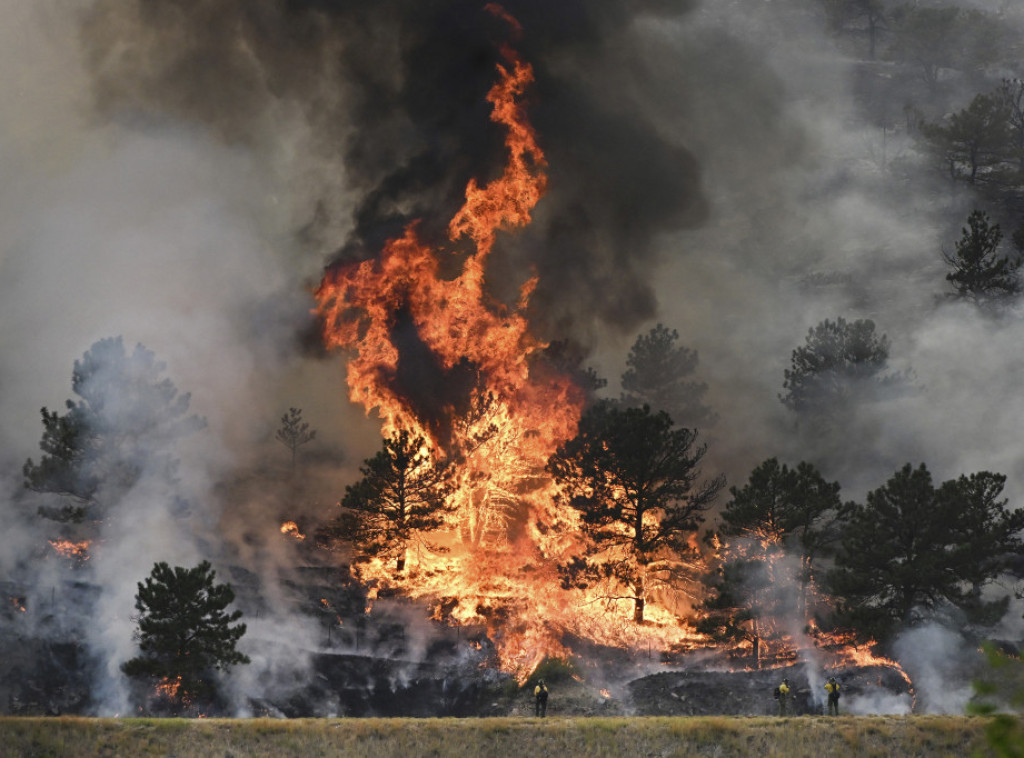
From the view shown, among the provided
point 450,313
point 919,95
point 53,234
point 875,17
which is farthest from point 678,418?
point 875,17

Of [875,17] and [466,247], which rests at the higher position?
[875,17]

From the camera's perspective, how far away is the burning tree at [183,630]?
4284 centimetres

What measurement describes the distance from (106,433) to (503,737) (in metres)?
33.0

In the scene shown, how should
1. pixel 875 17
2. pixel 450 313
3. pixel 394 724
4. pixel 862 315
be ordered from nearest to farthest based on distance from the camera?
pixel 394 724
pixel 450 313
pixel 862 315
pixel 875 17

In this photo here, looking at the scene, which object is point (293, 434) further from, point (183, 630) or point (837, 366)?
point (837, 366)

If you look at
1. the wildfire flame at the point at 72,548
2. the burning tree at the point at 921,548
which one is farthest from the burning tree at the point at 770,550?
the wildfire flame at the point at 72,548

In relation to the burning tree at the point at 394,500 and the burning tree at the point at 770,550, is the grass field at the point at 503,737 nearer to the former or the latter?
the burning tree at the point at 770,550

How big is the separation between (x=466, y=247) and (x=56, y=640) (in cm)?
3092

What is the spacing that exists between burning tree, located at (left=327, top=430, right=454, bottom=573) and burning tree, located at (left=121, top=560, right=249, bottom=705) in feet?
33.6

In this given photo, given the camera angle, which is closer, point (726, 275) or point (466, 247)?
point (466, 247)

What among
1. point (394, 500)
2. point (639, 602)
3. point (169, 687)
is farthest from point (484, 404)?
point (169, 687)

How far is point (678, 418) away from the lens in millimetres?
72562

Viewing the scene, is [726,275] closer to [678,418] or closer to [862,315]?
[862,315]

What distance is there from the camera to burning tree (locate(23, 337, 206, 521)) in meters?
57.0
